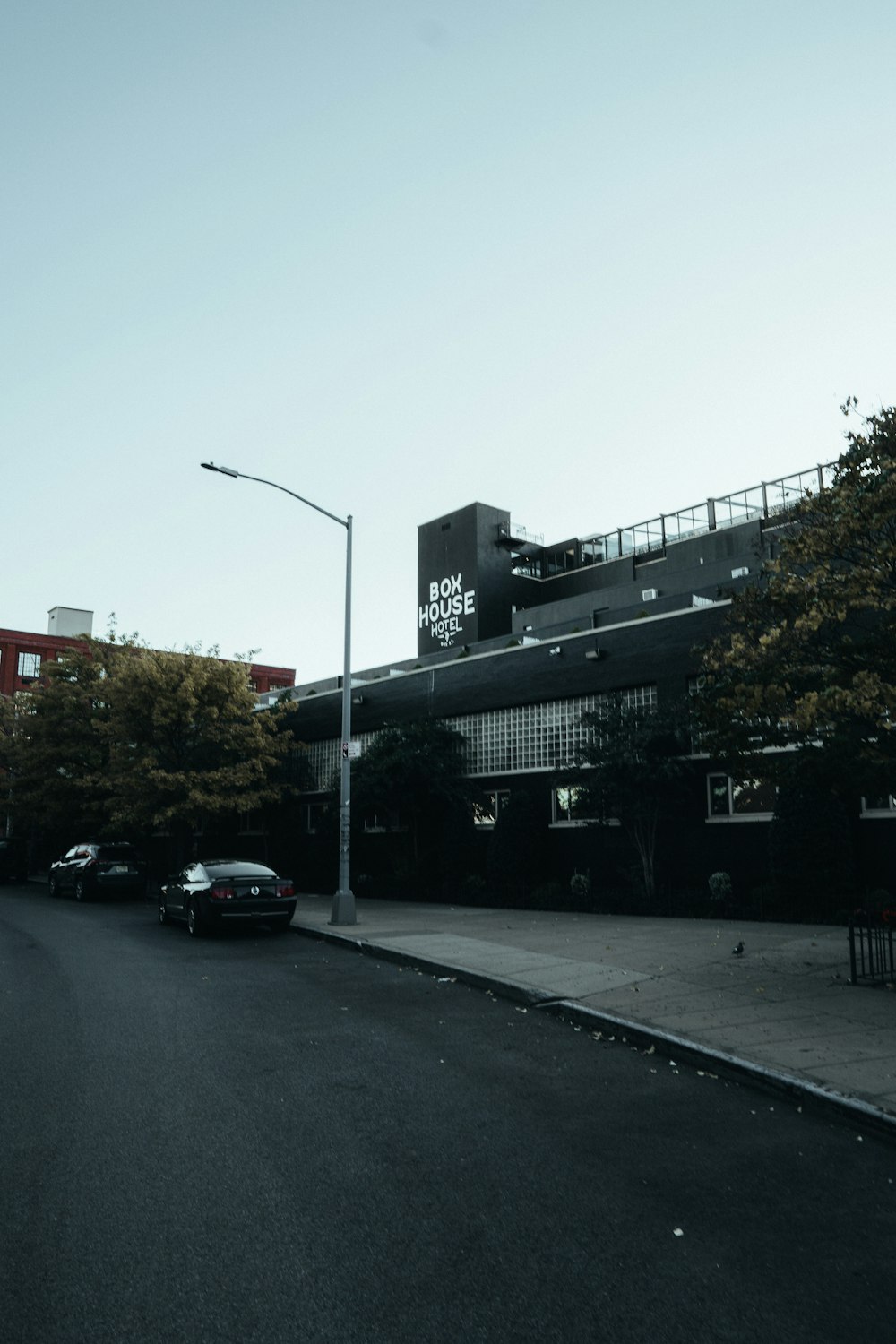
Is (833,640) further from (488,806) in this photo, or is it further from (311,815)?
(311,815)

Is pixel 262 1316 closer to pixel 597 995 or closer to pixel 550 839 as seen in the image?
pixel 597 995

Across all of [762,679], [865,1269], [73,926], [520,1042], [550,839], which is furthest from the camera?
[550,839]

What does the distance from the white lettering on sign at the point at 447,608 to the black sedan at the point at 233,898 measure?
42.3 meters

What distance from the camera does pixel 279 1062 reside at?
8.11 meters

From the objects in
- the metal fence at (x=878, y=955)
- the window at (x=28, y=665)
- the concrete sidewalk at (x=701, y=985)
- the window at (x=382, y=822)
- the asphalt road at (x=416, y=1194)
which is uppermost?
the window at (x=28, y=665)

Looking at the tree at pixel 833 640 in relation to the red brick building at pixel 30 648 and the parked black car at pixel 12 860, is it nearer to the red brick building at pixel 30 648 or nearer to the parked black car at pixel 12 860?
the parked black car at pixel 12 860

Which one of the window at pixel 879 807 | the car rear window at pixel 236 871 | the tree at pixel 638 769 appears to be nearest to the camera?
the car rear window at pixel 236 871

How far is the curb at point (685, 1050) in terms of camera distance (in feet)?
21.1

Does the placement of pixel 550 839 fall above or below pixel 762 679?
below

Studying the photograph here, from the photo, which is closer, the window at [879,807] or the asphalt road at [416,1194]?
the asphalt road at [416,1194]

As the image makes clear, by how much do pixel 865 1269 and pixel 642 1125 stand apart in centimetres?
226

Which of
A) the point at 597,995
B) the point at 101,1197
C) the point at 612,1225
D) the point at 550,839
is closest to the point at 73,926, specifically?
the point at 550,839

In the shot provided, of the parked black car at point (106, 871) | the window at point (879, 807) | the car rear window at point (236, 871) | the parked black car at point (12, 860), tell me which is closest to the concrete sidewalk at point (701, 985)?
the car rear window at point (236, 871)

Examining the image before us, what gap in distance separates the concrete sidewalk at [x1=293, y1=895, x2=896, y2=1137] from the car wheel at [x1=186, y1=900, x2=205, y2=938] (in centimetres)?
186
